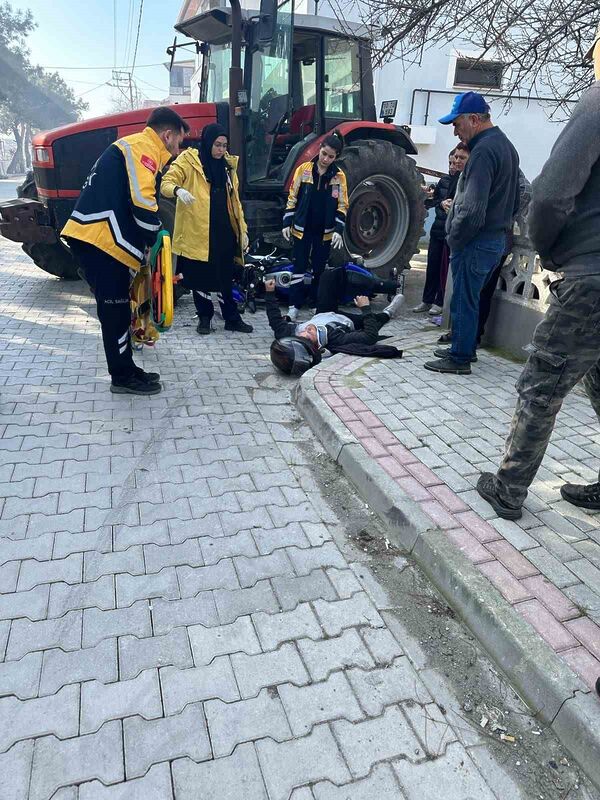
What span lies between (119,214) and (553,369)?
291cm

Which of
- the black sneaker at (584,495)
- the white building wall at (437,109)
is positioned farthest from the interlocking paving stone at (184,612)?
the white building wall at (437,109)

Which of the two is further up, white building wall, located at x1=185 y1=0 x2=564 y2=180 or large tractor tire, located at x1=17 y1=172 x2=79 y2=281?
white building wall, located at x1=185 y1=0 x2=564 y2=180

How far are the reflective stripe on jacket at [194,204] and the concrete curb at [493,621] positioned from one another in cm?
→ 316

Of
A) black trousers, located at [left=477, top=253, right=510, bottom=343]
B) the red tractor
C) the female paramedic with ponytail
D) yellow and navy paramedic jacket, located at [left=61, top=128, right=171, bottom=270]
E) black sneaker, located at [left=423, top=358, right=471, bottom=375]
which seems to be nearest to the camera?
yellow and navy paramedic jacket, located at [left=61, top=128, right=171, bottom=270]

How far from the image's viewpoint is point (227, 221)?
5762 millimetres

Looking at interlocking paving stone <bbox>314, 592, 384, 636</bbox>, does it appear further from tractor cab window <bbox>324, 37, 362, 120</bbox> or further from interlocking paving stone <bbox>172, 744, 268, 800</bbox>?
tractor cab window <bbox>324, 37, 362, 120</bbox>

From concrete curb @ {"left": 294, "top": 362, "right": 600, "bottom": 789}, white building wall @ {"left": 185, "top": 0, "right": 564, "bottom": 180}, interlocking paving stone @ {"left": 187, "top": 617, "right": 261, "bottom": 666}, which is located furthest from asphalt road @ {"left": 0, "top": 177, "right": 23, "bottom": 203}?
interlocking paving stone @ {"left": 187, "top": 617, "right": 261, "bottom": 666}

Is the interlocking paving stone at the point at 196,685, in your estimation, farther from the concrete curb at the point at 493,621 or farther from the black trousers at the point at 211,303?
the black trousers at the point at 211,303

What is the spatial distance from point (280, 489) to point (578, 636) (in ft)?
5.39

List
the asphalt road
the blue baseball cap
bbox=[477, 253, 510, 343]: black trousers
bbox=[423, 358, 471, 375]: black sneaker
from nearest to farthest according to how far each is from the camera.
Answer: the blue baseball cap < bbox=[423, 358, 471, 375]: black sneaker < bbox=[477, 253, 510, 343]: black trousers < the asphalt road

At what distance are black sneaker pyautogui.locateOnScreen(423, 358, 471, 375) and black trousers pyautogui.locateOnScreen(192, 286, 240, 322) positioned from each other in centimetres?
234

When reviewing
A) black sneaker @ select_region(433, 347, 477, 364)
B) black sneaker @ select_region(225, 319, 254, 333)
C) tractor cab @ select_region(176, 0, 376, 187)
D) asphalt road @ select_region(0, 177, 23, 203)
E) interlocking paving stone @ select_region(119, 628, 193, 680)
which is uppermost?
tractor cab @ select_region(176, 0, 376, 187)

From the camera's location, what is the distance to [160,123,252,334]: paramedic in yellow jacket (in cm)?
546

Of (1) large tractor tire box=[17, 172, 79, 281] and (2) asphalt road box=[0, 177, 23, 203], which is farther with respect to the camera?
(2) asphalt road box=[0, 177, 23, 203]
